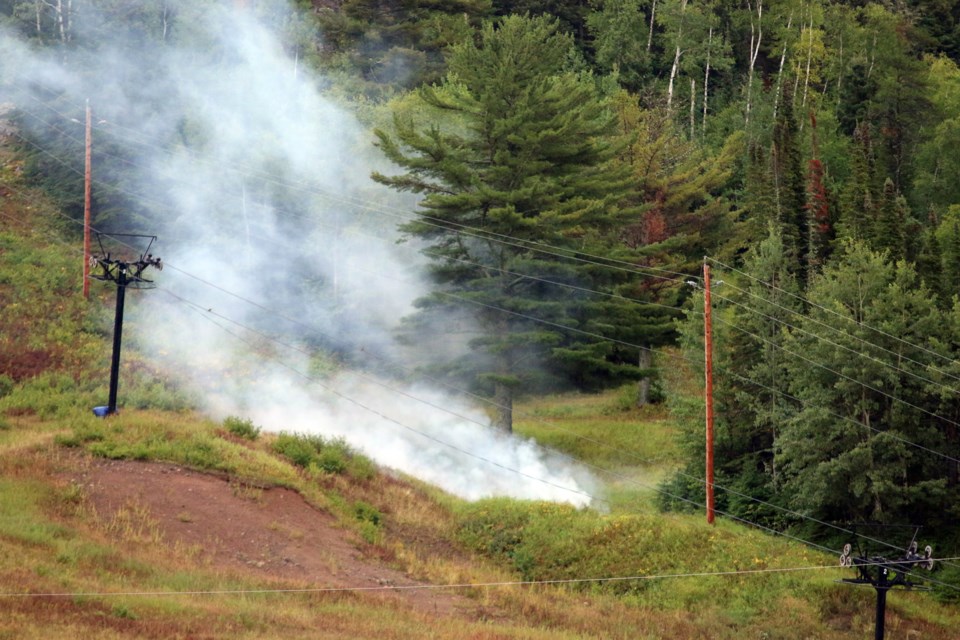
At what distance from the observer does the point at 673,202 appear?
2213 inches

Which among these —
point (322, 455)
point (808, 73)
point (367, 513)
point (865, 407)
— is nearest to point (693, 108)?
point (808, 73)

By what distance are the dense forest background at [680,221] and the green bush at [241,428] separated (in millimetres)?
9778

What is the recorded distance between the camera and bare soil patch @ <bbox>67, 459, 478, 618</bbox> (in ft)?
97.9

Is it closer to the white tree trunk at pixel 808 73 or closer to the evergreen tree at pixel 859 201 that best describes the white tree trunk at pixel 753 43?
the white tree trunk at pixel 808 73

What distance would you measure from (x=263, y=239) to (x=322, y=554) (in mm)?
29760

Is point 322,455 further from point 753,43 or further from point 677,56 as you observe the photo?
point 753,43

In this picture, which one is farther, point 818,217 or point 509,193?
point 818,217

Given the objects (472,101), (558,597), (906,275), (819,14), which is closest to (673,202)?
(472,101)

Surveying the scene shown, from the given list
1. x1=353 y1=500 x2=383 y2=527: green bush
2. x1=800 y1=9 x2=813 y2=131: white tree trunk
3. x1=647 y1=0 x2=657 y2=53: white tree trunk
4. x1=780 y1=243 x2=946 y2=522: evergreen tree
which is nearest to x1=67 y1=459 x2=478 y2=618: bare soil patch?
x1=353 y1=500 x2=383 y2=527: green bush

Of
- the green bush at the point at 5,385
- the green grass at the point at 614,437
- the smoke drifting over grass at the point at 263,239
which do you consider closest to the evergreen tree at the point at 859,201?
the green grass at the point at 614,437

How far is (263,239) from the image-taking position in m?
58.9

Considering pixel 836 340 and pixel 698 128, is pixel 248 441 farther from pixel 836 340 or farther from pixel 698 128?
pixel 698 128

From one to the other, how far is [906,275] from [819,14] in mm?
48564

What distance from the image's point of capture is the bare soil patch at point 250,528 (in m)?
29.8
